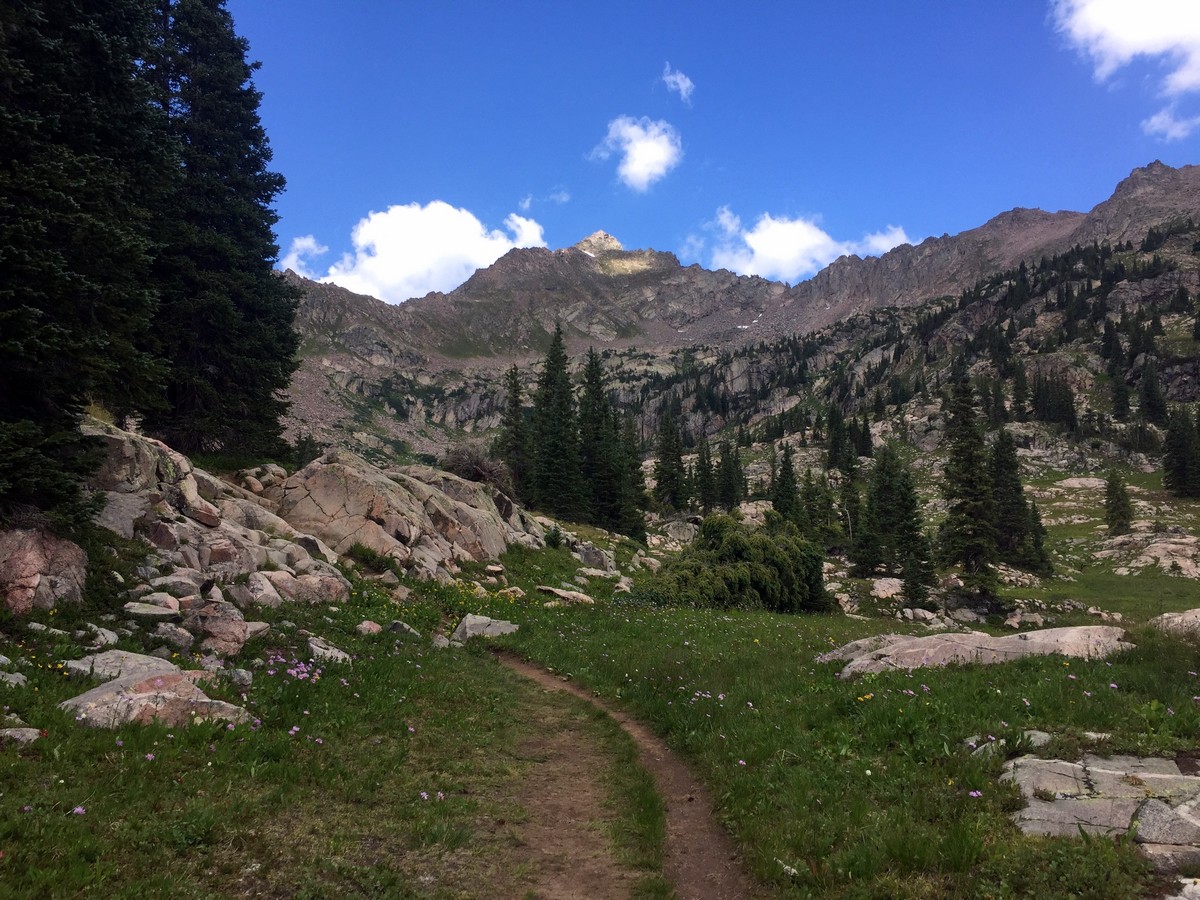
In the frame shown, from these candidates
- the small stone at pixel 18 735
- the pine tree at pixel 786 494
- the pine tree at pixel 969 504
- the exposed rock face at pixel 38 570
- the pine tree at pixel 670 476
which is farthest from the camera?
the pine tree at pixel 670 476

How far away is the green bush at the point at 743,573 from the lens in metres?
31.0

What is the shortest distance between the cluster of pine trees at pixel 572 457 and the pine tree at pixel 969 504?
1236 inches

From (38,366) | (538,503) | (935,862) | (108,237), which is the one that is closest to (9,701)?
(38,366)

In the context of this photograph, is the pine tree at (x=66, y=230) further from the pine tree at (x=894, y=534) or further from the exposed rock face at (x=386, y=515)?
the pine tree at (x=894, y=534)

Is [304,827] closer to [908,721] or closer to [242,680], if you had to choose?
[242,680]

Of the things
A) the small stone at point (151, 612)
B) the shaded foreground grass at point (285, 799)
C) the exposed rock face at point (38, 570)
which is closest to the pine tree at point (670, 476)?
the shaded foreground grass at point (285, 799)

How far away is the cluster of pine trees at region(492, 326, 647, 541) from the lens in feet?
205

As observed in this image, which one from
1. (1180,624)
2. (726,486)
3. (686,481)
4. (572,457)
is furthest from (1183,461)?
(1180,624)

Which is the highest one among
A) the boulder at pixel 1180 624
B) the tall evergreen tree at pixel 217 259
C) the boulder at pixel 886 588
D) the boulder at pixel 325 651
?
the tall evergreen tree at pixel 217 259

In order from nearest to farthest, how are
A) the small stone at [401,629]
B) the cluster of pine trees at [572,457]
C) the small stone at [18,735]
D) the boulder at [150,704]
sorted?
the small stone at [18,735] < the boulder at [150,704] < the small stone at [401,629] < the cluster of pine trees at [572,457]

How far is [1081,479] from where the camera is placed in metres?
117

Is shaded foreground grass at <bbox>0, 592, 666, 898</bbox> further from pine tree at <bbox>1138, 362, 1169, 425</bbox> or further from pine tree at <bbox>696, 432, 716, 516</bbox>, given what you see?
pine tree at <bbox>1138, 362, 1169, 425</bbox>

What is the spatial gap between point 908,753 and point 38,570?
15232 mm

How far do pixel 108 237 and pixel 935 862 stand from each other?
18153 mm
